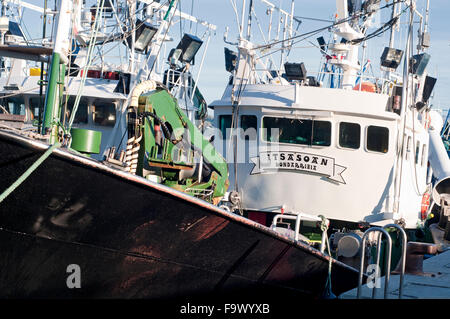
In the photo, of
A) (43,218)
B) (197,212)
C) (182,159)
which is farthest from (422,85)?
(43,218)

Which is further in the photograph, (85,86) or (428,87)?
(85,86)

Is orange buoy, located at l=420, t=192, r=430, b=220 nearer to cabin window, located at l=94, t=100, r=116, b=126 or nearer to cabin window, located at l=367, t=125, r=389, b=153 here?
cabin window, located at l=367, t=125, r=389, b=153

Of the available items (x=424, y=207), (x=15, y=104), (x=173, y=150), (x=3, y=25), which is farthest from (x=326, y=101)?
(x=3, y=25)

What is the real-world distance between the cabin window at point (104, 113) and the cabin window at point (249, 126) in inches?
218

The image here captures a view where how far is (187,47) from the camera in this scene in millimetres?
18031

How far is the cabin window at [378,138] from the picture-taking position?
10.6 m

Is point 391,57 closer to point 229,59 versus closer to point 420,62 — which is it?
point 420,62

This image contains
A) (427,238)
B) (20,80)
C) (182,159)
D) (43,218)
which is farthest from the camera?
(20,80)

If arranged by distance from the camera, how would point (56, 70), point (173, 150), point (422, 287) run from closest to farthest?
point (56, 70) → point (422, 287) → point (173, 150)

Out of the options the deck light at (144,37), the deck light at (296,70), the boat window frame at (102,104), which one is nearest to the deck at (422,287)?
the deck light at (296,70)

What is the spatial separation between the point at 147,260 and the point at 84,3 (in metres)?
13.7

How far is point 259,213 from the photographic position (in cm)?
1100

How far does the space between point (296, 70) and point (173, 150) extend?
338 centimetres
